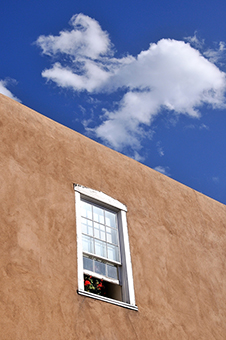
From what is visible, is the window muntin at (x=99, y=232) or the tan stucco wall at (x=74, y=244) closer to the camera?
the tan stucco wall at (x=74, y=244)

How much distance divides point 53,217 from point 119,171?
2.39 metres

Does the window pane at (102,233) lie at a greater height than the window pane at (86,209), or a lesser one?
lesser

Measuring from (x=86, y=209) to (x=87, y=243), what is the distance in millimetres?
720

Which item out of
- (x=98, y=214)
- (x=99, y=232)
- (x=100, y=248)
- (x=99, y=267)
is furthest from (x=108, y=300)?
(x=98, y=214)

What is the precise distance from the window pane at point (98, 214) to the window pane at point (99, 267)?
2.85 feet

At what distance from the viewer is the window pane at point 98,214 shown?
28.1 feet

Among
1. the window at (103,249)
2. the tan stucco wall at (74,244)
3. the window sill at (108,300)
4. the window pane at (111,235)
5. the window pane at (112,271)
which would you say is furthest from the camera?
the window pane at (111,235)

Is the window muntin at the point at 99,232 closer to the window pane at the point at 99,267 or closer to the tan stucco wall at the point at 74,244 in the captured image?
the window pane at the point at 99,267

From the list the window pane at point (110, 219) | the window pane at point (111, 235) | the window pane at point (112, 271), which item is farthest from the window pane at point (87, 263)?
the window pane at point (110, 219)

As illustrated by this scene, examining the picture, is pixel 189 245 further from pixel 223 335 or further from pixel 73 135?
pixel 73 135

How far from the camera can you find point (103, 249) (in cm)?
827

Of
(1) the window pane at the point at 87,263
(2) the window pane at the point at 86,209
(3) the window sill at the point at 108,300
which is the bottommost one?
(3) the window sill at the point at 108,300

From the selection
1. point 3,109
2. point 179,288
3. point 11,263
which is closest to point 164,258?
point 179,288

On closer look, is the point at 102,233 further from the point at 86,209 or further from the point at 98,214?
the point at 86,209
